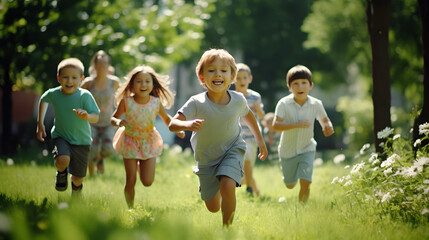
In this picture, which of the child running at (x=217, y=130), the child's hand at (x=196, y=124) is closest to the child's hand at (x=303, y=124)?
the child running at (x=217, y=130)

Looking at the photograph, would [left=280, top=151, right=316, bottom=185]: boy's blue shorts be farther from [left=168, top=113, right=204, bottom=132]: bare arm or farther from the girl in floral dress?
[left=168, top=113, right=204, bottom=132]: bare arm

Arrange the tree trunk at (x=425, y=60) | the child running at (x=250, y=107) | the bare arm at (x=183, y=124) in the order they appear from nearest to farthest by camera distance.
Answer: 1. the bare arm at (x=183, y=124)
2. the tree trunk at (x=425, y=60)
3. the child running at (x=250, y=107)

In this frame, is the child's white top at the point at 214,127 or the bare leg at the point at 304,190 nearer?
the child's white top at the point at 214,127

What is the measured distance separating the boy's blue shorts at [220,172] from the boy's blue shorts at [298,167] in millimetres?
1670

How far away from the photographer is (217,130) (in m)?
4.71

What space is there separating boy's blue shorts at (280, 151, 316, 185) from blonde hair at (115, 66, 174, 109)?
179 centimetres

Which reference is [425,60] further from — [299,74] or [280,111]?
[280,111]

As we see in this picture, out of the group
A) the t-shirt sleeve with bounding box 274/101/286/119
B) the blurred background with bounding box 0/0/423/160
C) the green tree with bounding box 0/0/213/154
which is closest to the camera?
the t-shirt sleeve with bounding box 274/101/286/119

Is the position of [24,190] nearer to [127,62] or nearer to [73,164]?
[73,164]

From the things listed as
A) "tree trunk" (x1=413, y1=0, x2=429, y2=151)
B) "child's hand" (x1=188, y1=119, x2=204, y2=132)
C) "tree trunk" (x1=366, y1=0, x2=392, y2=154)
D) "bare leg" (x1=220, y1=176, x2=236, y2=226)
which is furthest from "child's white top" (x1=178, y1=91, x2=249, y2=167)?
"tree trunk" (x1=366, y1=0, x2=392, y2=154)

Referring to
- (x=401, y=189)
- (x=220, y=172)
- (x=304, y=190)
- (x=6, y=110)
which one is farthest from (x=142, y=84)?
(x=6, y=110)

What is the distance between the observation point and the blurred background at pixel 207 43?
10695 millimetres

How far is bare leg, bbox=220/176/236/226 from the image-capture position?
4484 mm

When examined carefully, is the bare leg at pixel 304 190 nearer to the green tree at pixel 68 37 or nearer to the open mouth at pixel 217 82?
the open mouth at pixel 217 82
